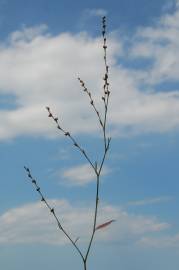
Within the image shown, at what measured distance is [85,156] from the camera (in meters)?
4.73

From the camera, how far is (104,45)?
5.50 meters

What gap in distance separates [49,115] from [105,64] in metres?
0.96

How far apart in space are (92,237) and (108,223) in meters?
0.32

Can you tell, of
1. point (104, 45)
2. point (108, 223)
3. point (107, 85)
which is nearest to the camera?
point (108, 223)

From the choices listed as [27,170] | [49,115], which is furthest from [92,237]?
[49,115]

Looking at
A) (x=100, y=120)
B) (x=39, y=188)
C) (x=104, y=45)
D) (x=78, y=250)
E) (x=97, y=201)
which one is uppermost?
(x=104, y=45)

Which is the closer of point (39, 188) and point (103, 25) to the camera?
point (39, 188)

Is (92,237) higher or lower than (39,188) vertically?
lower

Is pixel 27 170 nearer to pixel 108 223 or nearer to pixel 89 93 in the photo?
pixel 89 93

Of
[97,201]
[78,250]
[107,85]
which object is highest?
[107,85]

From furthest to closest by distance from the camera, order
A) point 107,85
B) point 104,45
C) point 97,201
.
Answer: point 104,45, point 107,85, point 97,201

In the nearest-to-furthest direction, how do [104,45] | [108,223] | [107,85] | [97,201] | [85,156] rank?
[108,223], [97,201], [85,156], [107,85], [104,45]

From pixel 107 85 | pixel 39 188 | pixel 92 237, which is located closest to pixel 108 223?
pixel 92 237

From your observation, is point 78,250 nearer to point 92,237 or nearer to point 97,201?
point 92,237
